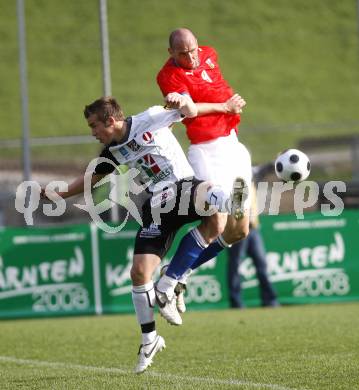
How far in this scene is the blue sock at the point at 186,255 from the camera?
27.3 ft

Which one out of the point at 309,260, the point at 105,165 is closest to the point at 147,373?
the point at 105,165

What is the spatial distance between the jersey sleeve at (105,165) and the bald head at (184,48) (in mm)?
1152

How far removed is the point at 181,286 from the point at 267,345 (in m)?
1.35

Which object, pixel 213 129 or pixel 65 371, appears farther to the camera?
pixel 213 129

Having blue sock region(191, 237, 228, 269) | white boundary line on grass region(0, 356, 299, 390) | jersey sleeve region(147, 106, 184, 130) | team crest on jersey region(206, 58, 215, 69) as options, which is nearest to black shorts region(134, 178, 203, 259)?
jersey sleeve region(147, 106, 184, 130)

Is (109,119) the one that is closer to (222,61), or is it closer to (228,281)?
(228,281)

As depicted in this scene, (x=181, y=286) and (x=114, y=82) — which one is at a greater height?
(x=114, y=82)

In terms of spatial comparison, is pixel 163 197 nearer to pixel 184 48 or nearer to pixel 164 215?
pixel 164 215

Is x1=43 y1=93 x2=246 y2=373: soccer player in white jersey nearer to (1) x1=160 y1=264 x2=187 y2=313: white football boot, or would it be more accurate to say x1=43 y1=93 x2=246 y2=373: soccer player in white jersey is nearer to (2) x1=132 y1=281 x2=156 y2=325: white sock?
(2) x1=132 y1=281 x2=156 y2=325: white sock

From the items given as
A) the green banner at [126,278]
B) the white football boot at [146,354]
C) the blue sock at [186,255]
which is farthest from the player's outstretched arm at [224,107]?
the green banner at [126,278]

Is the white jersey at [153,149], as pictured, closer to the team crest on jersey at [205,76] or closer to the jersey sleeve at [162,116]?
the jersey sleeve at [162,116]

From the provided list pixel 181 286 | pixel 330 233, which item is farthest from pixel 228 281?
pixel 181 286

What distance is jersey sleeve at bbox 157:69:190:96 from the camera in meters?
8.59

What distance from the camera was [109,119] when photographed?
7707mm
